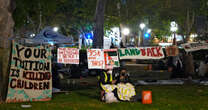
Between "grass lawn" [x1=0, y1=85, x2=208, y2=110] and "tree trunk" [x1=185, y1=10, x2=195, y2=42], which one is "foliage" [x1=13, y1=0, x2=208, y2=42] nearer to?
"tree trunk" [x1=185, y1=10, x2=195, y2=42]

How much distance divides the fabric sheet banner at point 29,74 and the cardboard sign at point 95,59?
2307mm

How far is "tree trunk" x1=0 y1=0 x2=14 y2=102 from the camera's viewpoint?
11.9 m

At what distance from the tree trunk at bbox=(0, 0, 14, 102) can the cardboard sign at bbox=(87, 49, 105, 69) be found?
3.89 m

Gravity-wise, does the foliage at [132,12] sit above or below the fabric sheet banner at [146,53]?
above

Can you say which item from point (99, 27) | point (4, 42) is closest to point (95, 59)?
point (4, 42)

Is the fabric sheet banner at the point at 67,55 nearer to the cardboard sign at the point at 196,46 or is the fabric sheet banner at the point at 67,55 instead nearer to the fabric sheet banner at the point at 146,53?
the fabric sheet banner at the point at 146,53

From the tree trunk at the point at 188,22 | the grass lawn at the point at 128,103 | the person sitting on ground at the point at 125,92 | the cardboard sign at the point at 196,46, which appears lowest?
the grass lawn at the point at 128,103

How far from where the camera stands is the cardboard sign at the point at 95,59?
1466cm

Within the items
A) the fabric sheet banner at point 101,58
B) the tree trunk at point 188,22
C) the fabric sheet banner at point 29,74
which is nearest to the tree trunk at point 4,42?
the fabric sheet banner at point 29,74

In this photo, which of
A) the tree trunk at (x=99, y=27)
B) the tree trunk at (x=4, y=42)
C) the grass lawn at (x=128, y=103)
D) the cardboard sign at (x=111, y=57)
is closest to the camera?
the grass lawn at (x=128, y=103)

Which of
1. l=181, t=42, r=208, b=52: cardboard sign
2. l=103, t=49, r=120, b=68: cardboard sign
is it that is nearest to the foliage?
l=181, t=42, r=208, b=52: cardboard sign

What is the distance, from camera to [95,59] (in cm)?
1483

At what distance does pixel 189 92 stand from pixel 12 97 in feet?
25.3

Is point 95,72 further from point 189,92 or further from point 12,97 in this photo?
point 12,97
